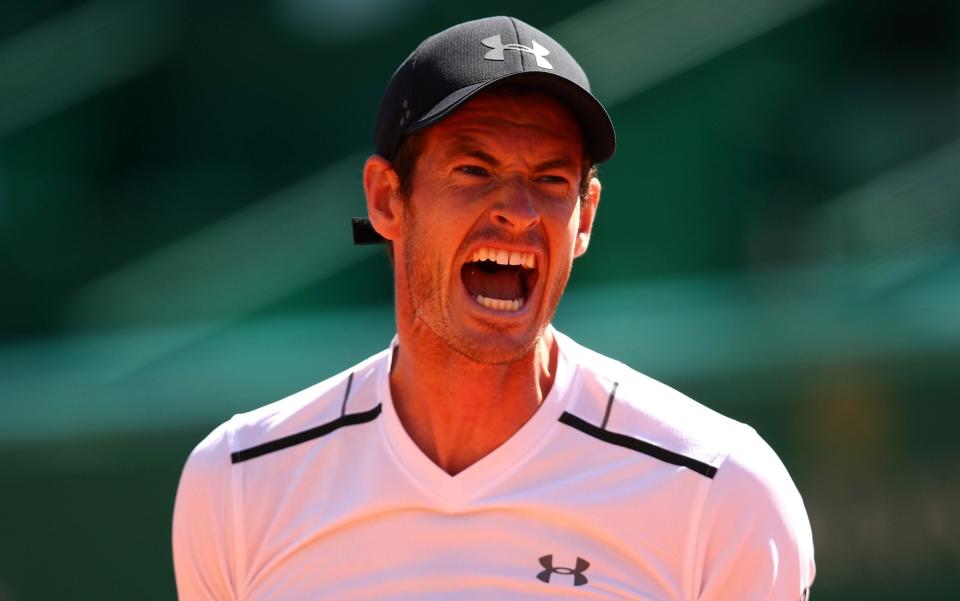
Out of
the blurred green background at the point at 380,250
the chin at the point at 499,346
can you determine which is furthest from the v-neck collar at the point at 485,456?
Result: the blurred green background at the point at 380,250

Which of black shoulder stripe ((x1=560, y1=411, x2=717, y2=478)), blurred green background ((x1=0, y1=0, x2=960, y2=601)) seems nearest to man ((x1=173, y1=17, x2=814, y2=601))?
black shoulder stripe ((x1=560, y1=411, x2=717, y2=478))

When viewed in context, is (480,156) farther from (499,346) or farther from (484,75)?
(499,346)

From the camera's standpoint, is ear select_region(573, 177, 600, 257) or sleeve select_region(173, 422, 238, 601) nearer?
sleeve select_region(173, 422, 238, 601)

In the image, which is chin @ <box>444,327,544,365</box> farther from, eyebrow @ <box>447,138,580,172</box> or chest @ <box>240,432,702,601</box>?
eyebrow @ <box>447,138,580,172</box>

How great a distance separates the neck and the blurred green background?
2.39 meters

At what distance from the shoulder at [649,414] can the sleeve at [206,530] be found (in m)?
0.67

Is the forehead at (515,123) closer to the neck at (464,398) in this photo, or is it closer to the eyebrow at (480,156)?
the eyebrow at (480,156)

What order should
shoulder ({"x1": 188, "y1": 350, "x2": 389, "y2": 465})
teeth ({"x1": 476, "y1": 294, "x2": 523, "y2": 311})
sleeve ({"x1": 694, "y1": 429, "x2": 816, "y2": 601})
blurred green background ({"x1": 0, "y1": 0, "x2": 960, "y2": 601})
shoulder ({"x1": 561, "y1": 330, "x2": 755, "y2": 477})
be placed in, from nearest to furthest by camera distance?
1. sleeve ({"x1": 694, "y1": 429, "x2": 816, "y2": 601})
2. shoulder ({"x1": 561, "y1": 330, "x2": 755, "y2": 477})
3. teeth ({"x1": 476, "y1": 294, "x2": 523, "y2": 311})
4. shoulder ({"x1": 188, "y1": 350, "x2": 389, "y2": 465})
5. blurred green background ({"x1": 0, "y1": 0, "x2": 960, "y2": 601})

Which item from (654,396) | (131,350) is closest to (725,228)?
(131,350)

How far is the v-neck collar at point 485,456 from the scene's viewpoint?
2330 millimetres

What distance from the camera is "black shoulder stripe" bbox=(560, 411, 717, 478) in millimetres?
2242

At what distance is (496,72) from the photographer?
2342 mm

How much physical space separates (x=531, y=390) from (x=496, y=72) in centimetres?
57

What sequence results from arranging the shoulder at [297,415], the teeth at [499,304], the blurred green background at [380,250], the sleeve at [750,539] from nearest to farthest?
the sleeve at [750,539] < the teeth at [499,304] < the shoulder at [297,415] < the blurred green background at [380,250]
